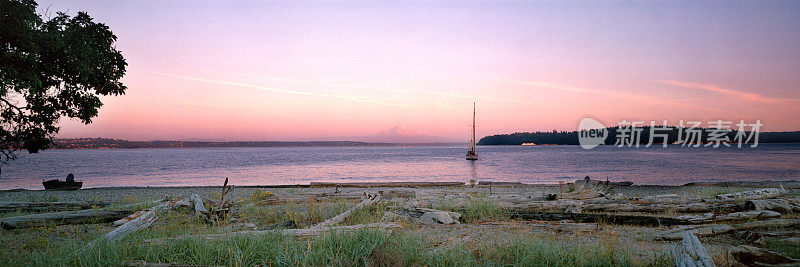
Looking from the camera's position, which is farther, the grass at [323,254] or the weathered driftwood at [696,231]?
the weathered driftwood at [696,231]

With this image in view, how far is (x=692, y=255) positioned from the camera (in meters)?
3.95

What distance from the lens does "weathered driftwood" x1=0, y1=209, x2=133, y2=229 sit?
25.4 ft

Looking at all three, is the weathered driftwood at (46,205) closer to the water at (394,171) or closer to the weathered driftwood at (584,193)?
the weathered driftwood at (584,193)

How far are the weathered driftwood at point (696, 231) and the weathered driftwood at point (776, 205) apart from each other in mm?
2252

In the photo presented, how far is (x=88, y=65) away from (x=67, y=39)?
76 centimetres

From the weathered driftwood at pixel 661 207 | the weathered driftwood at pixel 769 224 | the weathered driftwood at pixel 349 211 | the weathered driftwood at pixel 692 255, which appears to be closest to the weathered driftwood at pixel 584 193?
the weathered driftwood at pixel 661 207

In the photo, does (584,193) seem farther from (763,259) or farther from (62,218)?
(62,218)

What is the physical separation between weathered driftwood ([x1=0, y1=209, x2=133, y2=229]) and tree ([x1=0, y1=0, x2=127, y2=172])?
83.3 inches

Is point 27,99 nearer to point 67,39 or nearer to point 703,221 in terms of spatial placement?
point 67,39

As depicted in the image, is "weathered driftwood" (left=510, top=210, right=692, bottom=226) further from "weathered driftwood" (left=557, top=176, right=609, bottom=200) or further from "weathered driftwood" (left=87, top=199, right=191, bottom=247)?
"weathered driftwood" (left=87, top=199, right=191, bottom=247)

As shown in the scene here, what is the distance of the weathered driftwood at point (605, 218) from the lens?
7863 millimetres

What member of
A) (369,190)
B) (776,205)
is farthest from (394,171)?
(776,205)

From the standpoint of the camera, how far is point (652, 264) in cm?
435

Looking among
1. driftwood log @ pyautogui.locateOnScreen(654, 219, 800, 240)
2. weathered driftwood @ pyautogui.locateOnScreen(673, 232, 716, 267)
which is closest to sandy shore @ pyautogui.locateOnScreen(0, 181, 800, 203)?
driftwood log @ pyautogui.locateOnScreen(654, 219, 800, 240)
